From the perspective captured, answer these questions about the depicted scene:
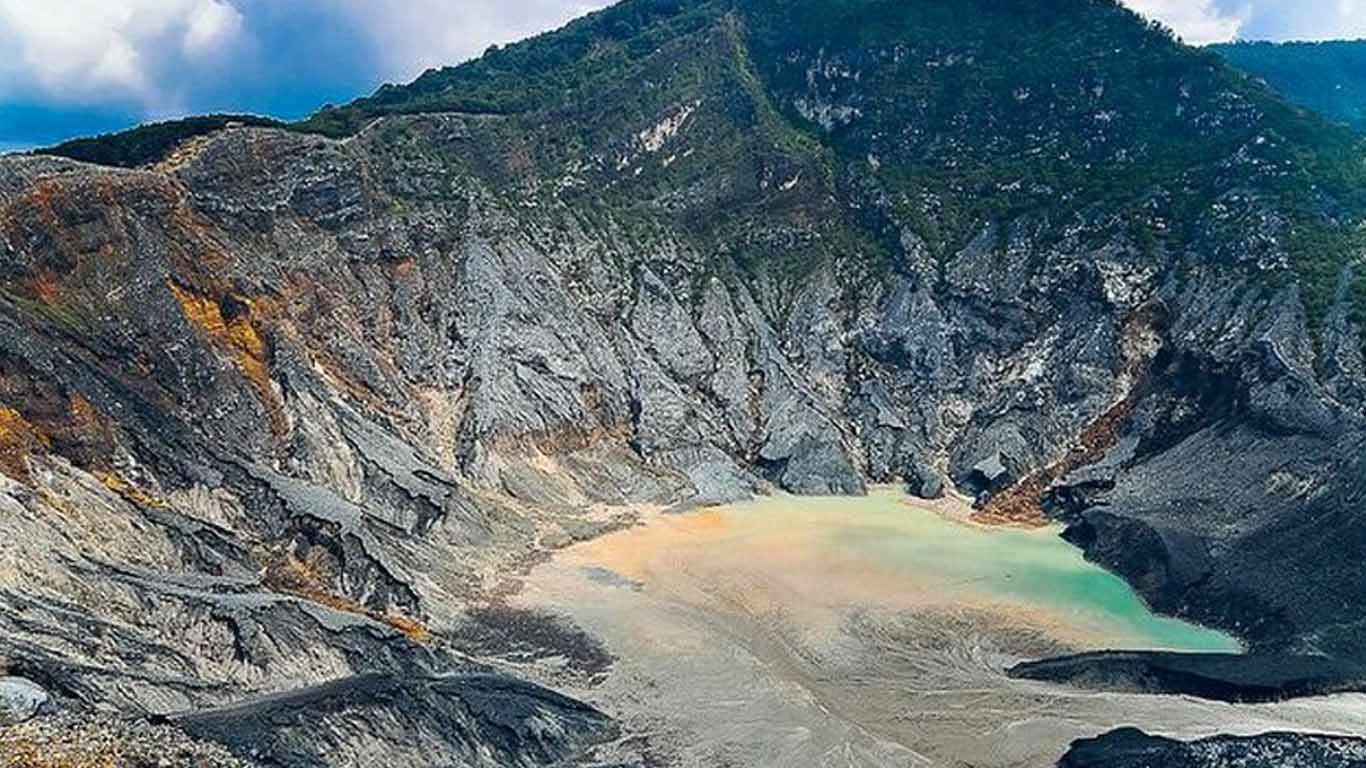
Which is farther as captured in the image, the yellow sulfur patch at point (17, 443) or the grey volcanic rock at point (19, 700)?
the yellow sulfur patch at point (17, 443)

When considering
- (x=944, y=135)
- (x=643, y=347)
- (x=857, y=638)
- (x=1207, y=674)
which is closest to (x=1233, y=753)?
(x=1207, y=674)

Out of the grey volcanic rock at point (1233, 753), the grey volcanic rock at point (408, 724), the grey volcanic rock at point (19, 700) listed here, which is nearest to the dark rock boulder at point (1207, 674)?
the grey volcanic rock at point (1233, 753)

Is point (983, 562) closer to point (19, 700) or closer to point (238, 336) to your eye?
point (238, 336)

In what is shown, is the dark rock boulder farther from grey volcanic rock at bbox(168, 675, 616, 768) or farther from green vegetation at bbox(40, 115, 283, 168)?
green vegetation at bbox(40, 115, 283, 168)

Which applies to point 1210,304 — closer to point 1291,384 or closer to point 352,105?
point 1291,384

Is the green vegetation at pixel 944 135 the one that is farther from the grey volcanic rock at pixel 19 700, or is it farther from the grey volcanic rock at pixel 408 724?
the grey volcanic rock at pixel 19 700
